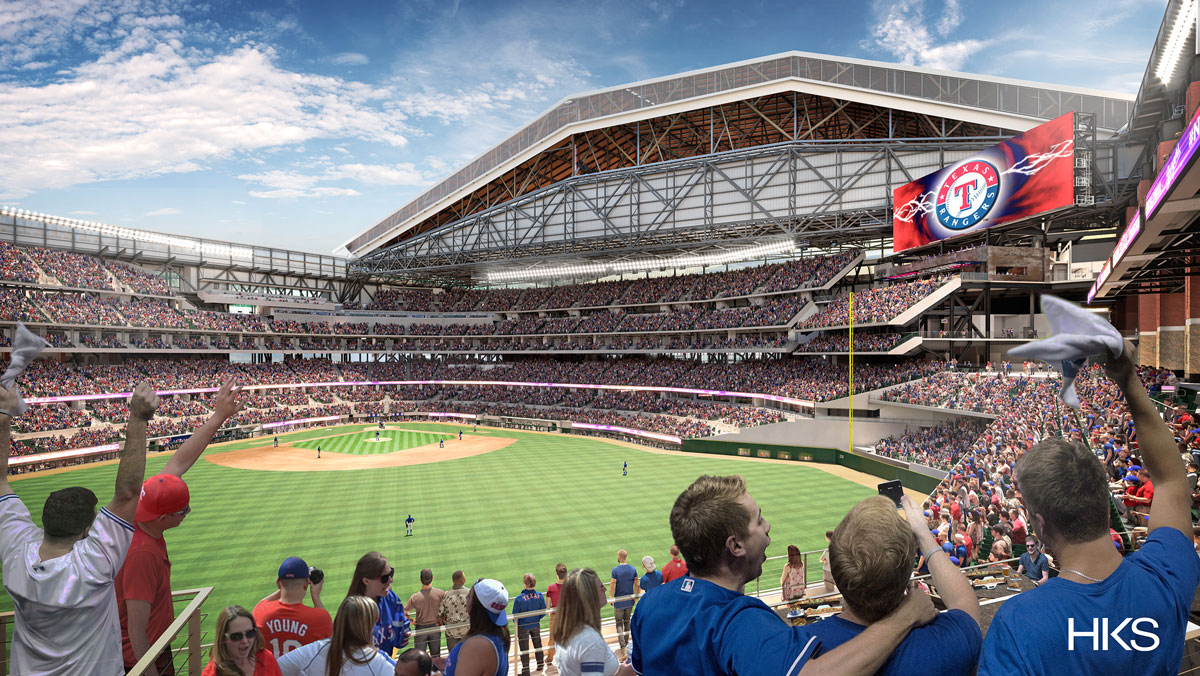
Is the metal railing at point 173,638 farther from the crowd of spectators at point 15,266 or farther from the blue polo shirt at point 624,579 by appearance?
the crowd of spectators at point 15,266

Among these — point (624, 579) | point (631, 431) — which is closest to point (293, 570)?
point (624, 579)

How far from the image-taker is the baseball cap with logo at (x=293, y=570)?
502 centimetres

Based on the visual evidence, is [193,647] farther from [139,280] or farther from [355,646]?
[139,280]

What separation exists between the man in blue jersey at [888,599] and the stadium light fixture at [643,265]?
48798 millimetres

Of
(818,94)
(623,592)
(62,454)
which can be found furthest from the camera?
(818,94)

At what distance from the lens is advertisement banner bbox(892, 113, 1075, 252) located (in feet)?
106

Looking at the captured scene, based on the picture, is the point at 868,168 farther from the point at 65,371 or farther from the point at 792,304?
the point at 65,371

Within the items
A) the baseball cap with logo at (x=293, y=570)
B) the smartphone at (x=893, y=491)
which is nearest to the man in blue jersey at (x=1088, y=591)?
the smartphone at (x=893, y=491)

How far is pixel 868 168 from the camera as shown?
43531 mm

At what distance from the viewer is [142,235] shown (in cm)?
5753

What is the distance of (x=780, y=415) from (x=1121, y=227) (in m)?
20.5

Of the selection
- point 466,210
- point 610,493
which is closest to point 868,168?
point 610,493

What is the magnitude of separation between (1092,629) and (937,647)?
1.73 ft

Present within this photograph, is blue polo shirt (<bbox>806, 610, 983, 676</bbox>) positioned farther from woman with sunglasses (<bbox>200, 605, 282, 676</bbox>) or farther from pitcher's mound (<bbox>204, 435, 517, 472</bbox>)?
pitcher's mound (<bbox>204, 435, 517, 472</bbox>)
